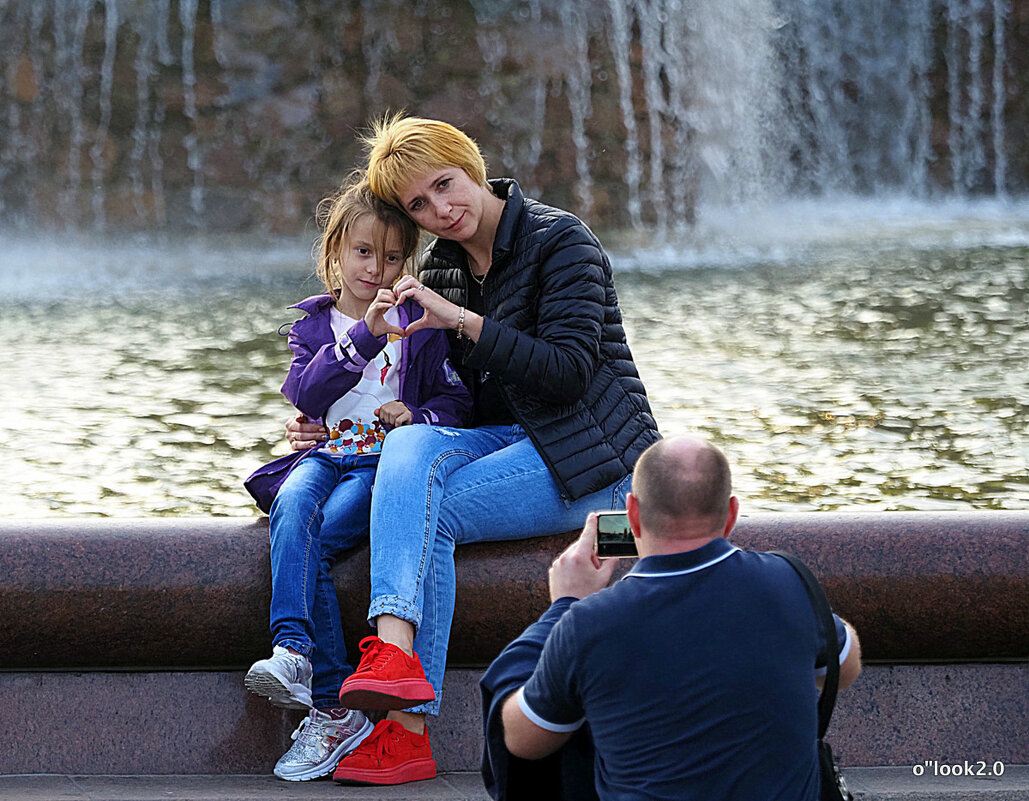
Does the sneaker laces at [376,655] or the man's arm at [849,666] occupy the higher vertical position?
the man's arm at [849,666]

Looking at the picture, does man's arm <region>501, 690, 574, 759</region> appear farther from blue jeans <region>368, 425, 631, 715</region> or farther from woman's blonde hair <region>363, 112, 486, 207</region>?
woman's blonde hair <region>363, 112, 486, 207</region>

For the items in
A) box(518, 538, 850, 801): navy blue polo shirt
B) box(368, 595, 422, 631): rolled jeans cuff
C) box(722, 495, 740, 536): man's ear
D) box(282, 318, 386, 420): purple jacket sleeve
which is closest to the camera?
box(518, 538, 850, 801): navy blue polo shirt

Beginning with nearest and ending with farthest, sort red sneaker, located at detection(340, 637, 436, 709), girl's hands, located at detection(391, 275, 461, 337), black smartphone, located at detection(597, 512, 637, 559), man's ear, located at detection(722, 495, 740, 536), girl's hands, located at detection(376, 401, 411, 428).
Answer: man's ear, located at detection(722, 495, 740, 536) → black smartphone, located at detection(597, 512, 637, 559) → red sneaker, located at detection(340, 637, 436, 709) → girl's hands, located at detection(391, 275, 461, 337) → girl's hands, located at detection(376, 401, 411, 428)

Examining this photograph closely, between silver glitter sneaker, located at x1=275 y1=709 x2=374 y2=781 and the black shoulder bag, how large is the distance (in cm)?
121

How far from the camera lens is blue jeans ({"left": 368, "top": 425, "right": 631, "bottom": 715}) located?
265cm

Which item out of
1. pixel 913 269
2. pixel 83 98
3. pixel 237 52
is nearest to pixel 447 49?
pixel 237 52

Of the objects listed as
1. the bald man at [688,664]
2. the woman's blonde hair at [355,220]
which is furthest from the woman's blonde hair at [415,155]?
the bald man at [688,664]

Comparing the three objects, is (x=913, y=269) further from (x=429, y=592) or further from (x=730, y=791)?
(x=730, y=791)

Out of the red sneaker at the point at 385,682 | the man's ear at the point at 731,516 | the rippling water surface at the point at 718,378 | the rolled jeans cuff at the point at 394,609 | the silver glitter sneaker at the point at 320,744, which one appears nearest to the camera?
the man's ear at the point at 731,516

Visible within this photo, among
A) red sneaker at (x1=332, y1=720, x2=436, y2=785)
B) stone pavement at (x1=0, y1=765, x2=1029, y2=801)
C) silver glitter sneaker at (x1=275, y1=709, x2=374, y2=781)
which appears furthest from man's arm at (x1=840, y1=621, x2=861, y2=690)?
silver glitter sneaker at (x1=275, y1=709, x2=374, y2=781)

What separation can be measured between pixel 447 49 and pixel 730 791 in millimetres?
11417

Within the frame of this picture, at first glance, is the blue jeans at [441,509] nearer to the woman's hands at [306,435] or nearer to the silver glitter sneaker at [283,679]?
the silver glitter sneaker at [283,679]

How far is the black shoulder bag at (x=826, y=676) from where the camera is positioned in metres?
1.74

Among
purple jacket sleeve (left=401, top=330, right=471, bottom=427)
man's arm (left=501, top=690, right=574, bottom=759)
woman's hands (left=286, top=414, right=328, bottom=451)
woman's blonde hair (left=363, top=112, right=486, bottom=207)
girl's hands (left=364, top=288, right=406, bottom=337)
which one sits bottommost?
man's arm (left=501, top=690, right=574, bottom=759)
